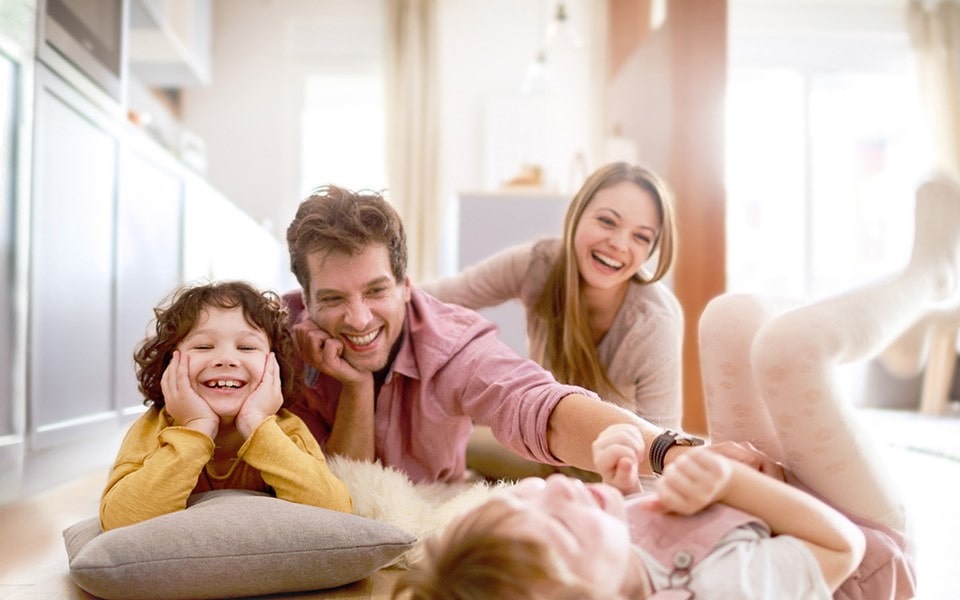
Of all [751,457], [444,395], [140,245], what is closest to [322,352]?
[444,395]

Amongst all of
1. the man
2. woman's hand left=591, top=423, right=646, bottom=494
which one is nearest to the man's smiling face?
the man

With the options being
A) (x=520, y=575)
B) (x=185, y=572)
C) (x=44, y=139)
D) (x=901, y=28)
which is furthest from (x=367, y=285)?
(x=901, y=28)

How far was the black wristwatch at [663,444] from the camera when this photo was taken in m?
1.27

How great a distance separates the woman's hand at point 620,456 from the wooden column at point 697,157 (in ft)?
10.3

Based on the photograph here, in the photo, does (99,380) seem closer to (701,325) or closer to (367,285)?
(367,285)

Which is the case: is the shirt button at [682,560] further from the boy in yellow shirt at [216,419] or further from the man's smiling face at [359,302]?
the man's smiling face at [359,302]

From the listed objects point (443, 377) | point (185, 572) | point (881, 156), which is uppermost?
point (881, 156)

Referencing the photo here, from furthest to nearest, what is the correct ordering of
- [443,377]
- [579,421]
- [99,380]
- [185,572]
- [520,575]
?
[99,380] → [443,377] → [579,421] → [185,572] → [520,575]

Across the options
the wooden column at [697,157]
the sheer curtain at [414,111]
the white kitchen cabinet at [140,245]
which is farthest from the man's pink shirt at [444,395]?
the sheer curtain at [414,111]

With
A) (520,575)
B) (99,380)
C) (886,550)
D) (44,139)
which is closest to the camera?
(520,575)

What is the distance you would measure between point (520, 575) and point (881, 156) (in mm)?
6700

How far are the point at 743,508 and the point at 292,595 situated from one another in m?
0.72

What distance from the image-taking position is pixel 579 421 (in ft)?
4.50

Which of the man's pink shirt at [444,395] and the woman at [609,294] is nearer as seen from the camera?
the man's pink shirt at [444,395]
